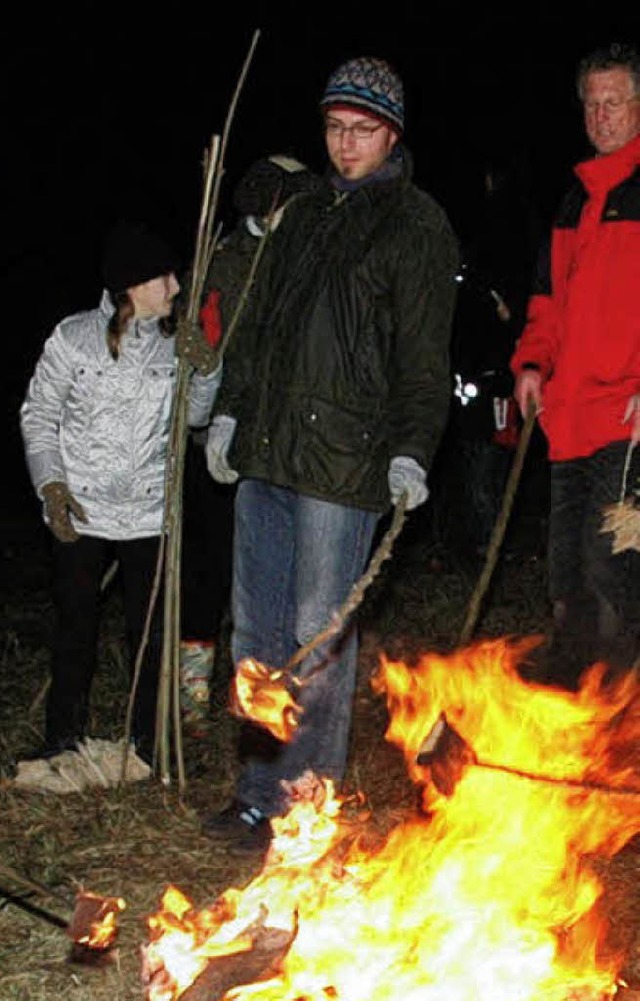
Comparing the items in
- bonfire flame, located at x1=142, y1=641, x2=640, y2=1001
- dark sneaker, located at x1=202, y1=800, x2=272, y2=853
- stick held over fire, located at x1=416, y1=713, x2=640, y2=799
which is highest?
stick held over fire, located at x1=416, y1=713, x2=640, y2=799

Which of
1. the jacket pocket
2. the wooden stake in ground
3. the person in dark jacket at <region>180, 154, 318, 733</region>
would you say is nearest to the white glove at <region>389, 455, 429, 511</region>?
the jacket pocket

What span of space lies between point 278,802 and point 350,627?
59 centimetres

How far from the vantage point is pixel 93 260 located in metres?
13.9

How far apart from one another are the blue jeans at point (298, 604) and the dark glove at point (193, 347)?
0.38 meters

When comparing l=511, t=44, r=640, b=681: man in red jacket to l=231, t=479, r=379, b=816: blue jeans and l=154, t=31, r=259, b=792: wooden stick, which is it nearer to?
l=231, t=479, r=379, b=816: blue jeans

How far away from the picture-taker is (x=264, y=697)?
3730mm

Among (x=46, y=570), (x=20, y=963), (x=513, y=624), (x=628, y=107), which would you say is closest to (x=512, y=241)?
(x=513, y=624)

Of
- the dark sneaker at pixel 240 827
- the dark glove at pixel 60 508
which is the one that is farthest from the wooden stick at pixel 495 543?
the dark glove at pixel 60 508

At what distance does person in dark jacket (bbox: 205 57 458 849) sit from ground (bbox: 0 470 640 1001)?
1.02ft

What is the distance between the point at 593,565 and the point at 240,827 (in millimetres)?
1400

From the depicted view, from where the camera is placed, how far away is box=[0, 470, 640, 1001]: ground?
3396 millimetres

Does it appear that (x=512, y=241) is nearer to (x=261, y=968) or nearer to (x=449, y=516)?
(x=449, y=516)

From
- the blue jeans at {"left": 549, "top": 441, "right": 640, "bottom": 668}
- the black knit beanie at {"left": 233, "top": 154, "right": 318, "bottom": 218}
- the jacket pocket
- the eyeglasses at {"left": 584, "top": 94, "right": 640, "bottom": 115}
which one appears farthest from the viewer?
the black knit beanie at {"left": 233, "top": 154, "right": 318, "bottom": 218}

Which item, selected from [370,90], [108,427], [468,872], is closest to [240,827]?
[468,872]
